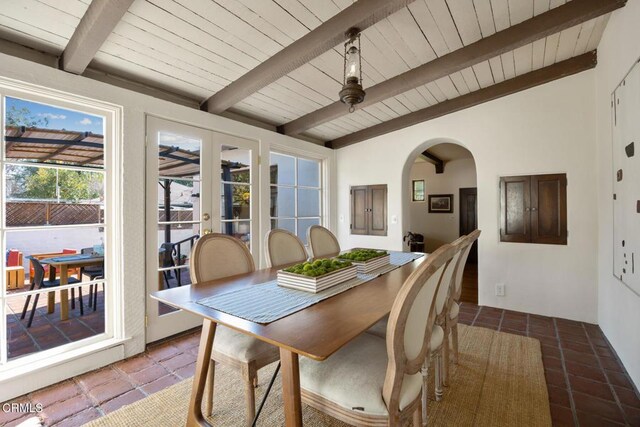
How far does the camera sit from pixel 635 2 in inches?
73.7

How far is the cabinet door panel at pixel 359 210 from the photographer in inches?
178

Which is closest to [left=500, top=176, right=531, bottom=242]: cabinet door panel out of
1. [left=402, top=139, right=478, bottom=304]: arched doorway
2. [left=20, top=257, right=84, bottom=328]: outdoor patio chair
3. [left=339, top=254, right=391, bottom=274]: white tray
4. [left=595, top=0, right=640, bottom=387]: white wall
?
[left=595, top=0, right=640, bottom=387]: white wall

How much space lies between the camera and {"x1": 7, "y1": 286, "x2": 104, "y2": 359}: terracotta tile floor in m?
2.11

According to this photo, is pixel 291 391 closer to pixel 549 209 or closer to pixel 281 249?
pixel 281 249

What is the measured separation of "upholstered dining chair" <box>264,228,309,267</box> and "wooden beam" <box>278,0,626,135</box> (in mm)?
1648

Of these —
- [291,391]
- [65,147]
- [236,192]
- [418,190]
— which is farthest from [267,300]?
[418,190]

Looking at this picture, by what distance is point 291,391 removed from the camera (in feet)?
3.50

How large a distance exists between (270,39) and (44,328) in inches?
112

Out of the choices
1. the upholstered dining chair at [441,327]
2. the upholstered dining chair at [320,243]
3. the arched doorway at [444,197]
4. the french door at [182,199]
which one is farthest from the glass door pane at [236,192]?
the arched doorway at [444,197]

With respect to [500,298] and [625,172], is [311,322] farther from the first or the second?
[500,298]

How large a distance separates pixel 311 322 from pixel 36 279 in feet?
7.19

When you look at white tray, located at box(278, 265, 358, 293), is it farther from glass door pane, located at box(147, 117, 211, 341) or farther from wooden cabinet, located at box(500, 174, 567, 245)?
wooden cabinet, located at box(500, 174, 567, 245)

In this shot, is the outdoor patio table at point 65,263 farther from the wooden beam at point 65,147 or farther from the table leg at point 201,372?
the table leg at point 201,372

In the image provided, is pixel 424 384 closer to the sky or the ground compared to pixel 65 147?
closer to the ground
